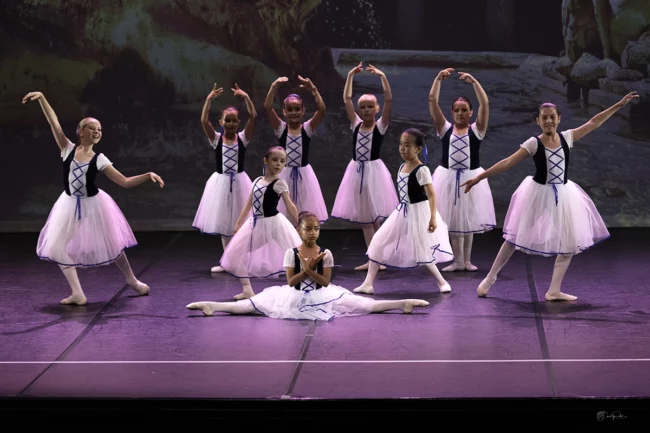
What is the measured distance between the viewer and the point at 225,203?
6.96m

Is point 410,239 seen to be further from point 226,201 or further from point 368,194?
point 226,201

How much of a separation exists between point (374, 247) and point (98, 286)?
5.67 ft

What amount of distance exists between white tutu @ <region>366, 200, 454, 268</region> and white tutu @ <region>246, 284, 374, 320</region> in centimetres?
51

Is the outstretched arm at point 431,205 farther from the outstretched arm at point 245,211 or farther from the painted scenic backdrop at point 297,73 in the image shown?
the painted scenic backdrop at point 297,73

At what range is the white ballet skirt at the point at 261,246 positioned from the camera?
581 cm

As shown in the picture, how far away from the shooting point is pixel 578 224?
5.72 metres

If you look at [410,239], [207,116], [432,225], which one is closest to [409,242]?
[410,239]

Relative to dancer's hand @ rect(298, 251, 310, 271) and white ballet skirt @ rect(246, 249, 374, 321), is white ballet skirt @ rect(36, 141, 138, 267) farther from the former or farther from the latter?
dancer's hand @ rect(298, 251, 310, 271)

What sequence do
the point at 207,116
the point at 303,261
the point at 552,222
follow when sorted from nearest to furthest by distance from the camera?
the point at 303,261, the point at 552,222, the point at 207,116

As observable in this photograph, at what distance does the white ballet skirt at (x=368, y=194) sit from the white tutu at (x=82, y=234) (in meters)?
1.72

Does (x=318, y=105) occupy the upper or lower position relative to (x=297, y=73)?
lower

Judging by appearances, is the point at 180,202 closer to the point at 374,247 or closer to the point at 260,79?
the point at 260,79

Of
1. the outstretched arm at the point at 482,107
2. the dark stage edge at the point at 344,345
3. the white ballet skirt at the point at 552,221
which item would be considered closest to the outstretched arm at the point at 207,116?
the dark stage edge at the point at 344,345

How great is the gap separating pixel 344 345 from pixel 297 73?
415 centimetres
